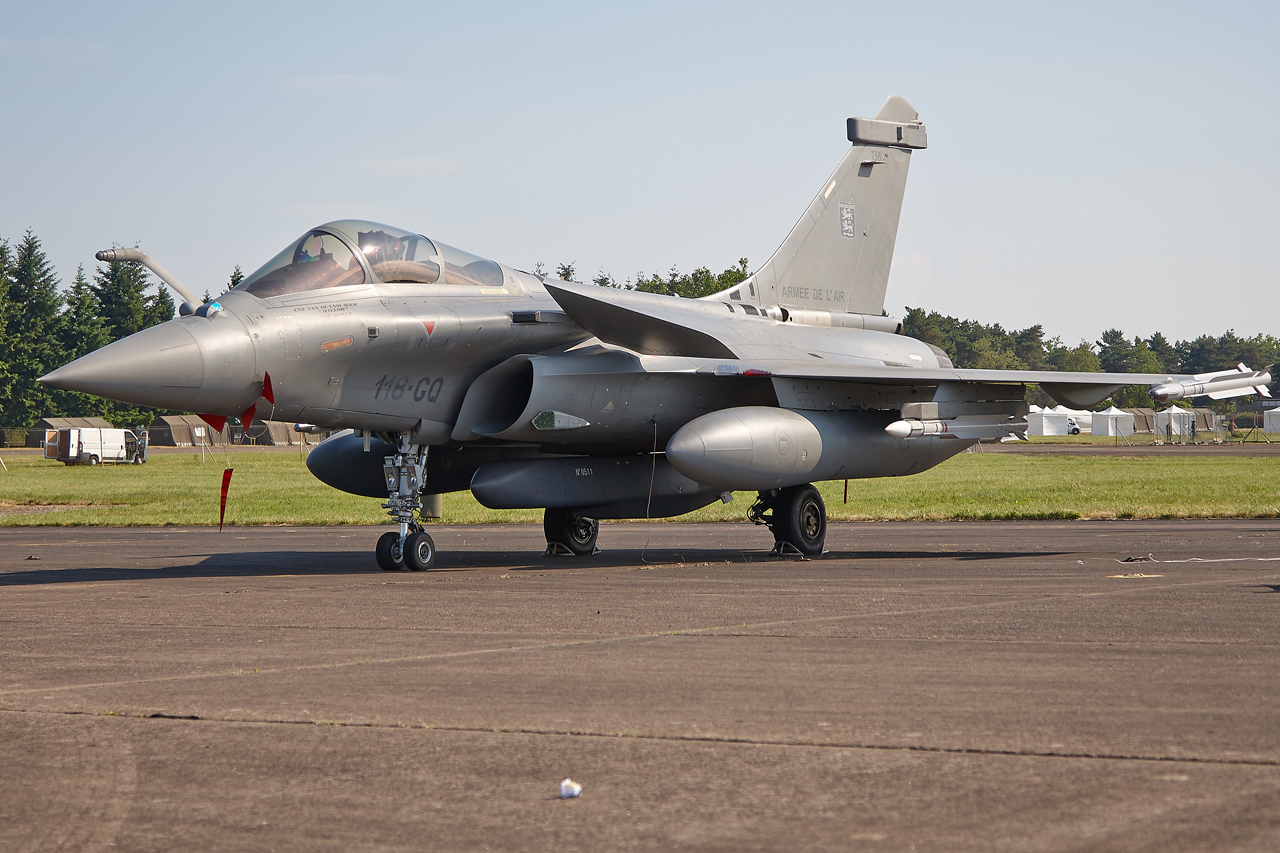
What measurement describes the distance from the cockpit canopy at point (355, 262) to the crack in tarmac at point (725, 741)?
673 centimetres

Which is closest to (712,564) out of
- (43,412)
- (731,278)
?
(731,278)

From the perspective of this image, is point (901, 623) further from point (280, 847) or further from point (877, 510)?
point (877, 510)

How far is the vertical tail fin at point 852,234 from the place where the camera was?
17.6 m

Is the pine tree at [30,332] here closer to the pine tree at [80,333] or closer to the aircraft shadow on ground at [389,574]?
the pine tree at [80,333]

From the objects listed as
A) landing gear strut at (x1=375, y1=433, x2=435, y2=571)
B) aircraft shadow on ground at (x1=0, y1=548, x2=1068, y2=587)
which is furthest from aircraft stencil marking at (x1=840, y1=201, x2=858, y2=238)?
landing gear strut at (x1=375, y1=433, x2=435, y2=571)

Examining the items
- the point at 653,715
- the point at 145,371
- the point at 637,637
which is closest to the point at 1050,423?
the point at 145,371

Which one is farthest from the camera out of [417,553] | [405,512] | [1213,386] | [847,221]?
[847,221]

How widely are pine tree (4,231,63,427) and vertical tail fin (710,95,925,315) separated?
8135 cm

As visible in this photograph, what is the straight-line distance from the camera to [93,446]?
56.3 metres

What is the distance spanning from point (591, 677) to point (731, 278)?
212ft

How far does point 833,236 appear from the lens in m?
18.0

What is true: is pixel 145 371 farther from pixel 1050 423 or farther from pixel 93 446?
pixel 1050 423

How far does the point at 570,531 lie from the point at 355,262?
474 cm

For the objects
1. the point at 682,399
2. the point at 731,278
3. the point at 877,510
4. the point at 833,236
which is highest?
the point at 731,278
